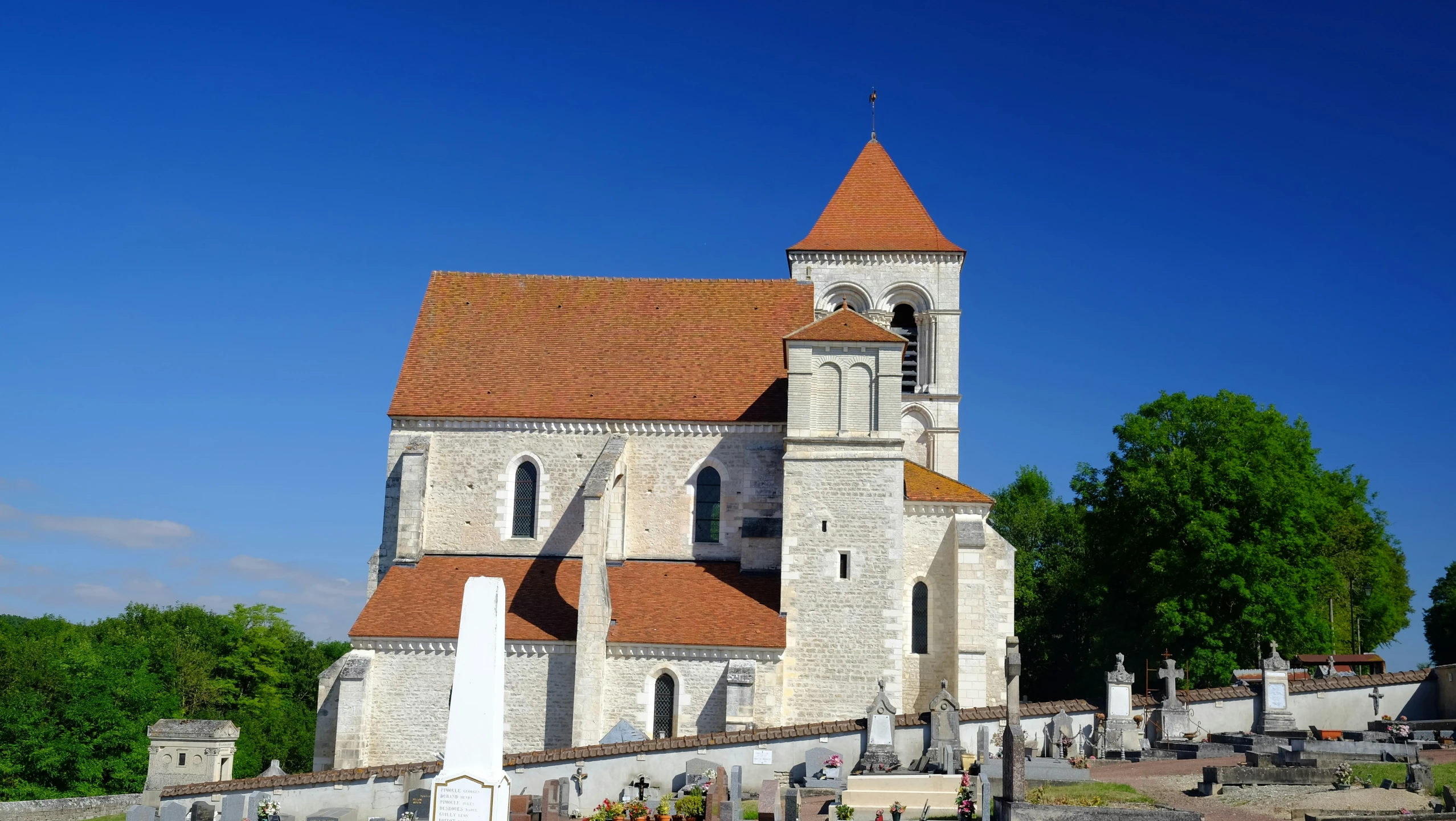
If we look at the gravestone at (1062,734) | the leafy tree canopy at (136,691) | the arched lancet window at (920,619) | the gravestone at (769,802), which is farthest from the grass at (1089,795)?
the leafy tree canopy at (136,691)

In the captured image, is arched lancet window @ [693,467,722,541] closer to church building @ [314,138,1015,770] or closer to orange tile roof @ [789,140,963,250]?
church building @ [314,138,1015,770]

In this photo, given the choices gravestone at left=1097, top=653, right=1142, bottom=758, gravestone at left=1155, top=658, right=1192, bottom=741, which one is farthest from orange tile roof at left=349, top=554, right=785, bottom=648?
gravestone at left=1155, top=658, right=1192, bottom=741

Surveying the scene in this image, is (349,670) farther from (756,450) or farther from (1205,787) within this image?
(1205,787)

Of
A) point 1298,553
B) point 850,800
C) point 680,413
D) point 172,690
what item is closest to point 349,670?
point 680,413

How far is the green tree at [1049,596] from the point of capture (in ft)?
167

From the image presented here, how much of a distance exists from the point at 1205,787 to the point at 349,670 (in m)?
16.7

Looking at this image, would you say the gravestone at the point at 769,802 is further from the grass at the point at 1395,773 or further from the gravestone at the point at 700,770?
the grass at the point at 1395,773

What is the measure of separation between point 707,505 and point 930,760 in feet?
31.8

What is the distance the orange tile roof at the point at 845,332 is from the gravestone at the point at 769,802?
39.6 ft

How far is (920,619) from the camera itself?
29.2 metres

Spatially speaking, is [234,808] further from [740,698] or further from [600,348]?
[600,348]

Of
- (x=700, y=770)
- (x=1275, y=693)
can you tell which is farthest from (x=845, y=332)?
(x=1275, y=693)

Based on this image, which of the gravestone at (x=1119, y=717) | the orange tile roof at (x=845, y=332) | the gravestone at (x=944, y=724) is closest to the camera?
the gravestone at (x=944, y=724)

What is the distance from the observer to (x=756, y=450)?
3000 centimetres
